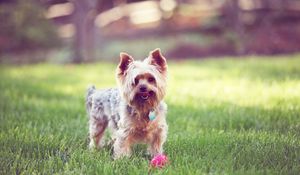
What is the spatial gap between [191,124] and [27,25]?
1426 cm

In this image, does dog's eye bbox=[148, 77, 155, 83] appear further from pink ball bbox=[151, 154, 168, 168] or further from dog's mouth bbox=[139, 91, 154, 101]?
pink ball bbox=[151, 154, 168, 168]

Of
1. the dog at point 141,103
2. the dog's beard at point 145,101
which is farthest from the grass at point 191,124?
the dog's beard at point 145,101

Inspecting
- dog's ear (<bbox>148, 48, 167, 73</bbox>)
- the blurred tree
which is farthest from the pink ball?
the blurred tree

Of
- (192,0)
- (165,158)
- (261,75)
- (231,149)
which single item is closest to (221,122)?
(231,149)

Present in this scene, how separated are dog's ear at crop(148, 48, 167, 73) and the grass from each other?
1.04 m

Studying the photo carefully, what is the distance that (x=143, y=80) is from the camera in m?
6.36

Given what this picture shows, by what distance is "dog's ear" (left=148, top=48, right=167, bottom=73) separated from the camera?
259 inches

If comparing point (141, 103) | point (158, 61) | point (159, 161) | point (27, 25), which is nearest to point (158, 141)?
point (141, 103)

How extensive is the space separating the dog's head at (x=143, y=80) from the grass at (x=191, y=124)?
2.30ft

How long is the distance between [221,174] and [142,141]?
Result: 1.64 metres

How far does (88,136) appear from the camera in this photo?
796 centimetres

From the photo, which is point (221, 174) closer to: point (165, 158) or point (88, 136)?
point (165, 158)

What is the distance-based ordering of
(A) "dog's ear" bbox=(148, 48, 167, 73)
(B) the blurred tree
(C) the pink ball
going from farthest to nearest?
(B) the blurred tree, (A) "dog's ear" bbox=(148, 48, 167, 73), (C) the pink ball

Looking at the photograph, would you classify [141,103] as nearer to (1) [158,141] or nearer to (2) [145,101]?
(2) [145,101]
